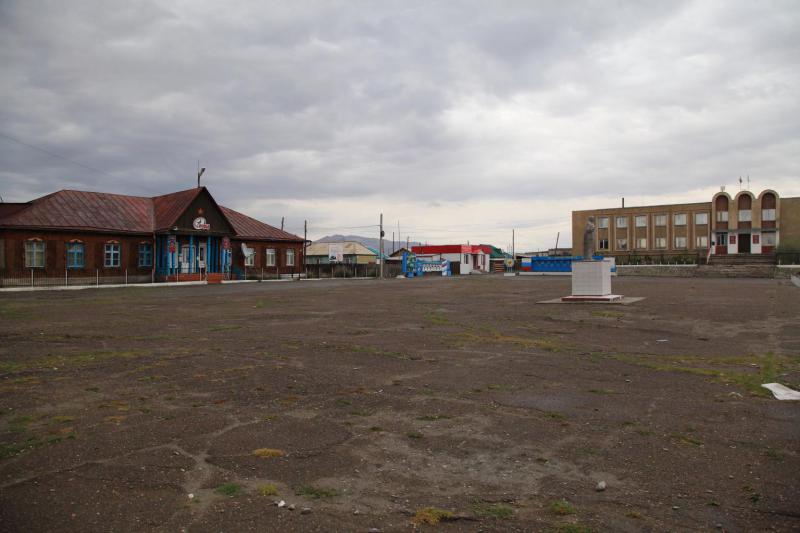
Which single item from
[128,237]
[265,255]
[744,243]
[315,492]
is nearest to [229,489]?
[315,492]

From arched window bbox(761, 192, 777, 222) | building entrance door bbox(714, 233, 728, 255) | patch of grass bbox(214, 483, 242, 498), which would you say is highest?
arched window bbox(761, 192, 777, 222)

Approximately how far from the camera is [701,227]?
6562cm

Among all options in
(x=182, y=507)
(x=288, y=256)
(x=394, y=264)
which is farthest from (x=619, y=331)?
(x=394, y=264)

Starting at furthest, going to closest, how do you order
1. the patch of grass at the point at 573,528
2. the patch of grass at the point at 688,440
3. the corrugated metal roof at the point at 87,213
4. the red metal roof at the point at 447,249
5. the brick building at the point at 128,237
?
the red metal roof at the point at 447,249, the corrugated metal roof at the point at 87,213, the brick building at the point at 128,237, the patch of grass at the point at 688,440, the patch of grass at the point at 573,528

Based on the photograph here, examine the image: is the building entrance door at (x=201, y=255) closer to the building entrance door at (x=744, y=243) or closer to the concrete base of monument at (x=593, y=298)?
the concrete base of monument at (x=593, y=298)

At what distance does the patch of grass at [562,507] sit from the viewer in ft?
11.4

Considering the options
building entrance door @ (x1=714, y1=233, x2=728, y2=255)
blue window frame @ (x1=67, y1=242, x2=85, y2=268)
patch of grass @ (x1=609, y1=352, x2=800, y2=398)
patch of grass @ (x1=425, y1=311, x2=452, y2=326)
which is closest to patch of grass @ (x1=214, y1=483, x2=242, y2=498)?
patch of grass @ (x1=609, y1=352, x2=800, y2=398)

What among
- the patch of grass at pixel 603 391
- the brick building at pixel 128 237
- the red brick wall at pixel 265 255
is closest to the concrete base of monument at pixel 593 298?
the patch of grass at pixel 603 391

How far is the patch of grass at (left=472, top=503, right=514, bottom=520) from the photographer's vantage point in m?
3.44

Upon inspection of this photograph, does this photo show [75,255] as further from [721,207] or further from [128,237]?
[721,207]

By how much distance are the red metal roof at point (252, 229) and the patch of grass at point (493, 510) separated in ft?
158

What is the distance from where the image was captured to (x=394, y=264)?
A: 239 ft

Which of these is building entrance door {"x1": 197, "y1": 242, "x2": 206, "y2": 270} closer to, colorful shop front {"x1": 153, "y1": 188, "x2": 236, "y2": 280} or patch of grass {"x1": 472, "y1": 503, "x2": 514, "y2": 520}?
colorful shop front {"x1": 153, "y1": 188, "x2": 236, "y2": 280}

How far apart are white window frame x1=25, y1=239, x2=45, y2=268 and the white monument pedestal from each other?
34.8 metres
